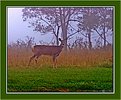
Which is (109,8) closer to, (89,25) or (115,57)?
(89,25)

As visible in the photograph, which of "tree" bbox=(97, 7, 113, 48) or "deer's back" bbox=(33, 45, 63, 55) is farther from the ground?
"tree" bbox=(97, 7, 113, 48)

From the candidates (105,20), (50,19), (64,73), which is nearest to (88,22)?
(105,20)

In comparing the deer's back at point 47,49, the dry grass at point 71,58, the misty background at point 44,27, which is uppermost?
the misty background at point 44,27

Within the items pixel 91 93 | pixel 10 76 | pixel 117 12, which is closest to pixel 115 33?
pixel 117 12

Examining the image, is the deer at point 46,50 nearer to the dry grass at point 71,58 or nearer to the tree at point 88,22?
the dry grass at point 71,58

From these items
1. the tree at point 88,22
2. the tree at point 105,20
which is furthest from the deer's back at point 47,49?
the tree at point 105,20

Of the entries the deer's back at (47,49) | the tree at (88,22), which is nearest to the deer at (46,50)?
the deer's back at (47,49)

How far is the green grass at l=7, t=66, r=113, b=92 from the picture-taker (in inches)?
80.0

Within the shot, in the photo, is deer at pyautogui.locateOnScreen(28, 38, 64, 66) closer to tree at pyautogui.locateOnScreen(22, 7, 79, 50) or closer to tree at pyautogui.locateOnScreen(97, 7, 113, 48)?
tree at pyautogui.locateOnScreen(22, 7, 79, 50)

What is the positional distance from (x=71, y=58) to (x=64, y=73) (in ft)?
0.35

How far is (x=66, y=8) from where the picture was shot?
2041 millimetres

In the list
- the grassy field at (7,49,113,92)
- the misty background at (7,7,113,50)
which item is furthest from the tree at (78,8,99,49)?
the grassy field at (7,49,113,92)

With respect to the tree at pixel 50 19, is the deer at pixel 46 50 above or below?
below

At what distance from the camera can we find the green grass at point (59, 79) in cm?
203
